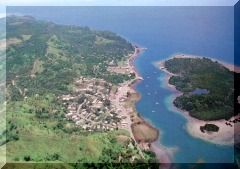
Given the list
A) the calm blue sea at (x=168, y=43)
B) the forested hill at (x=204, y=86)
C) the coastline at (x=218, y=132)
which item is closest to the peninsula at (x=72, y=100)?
the calm blue sea at (x=168, y=43)

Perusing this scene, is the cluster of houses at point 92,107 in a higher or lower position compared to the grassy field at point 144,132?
higher

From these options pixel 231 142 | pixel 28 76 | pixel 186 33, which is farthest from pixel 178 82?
pixel 186 33

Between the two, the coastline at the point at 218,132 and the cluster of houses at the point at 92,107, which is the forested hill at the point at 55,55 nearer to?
the cluster of houses at the point at 92,107

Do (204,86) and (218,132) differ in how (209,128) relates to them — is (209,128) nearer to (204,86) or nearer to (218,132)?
(218,132)

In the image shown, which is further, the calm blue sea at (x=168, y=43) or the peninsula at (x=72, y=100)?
the calm blue sea at (x=168, y=43)

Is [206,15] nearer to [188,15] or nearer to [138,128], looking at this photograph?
[188,15]

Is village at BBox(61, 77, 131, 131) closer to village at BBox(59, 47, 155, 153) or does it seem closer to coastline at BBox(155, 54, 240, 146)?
village at BBox(59, 47, 155, 153)

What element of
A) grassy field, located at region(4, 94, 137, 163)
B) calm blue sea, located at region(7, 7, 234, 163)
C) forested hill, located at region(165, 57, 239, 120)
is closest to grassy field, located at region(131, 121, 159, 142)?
calm blue sea, located at region(7, 7, 234, 163)
